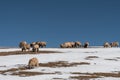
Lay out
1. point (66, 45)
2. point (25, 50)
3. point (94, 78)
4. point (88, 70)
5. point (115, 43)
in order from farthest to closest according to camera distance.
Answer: point (115, 43) → point (66, 45) → point (25, 50) → point (88, 70) → point (94, 78)

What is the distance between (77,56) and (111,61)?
26.6 feet

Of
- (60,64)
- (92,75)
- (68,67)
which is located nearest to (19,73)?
(68,67)

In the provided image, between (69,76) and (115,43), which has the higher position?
(115,43)

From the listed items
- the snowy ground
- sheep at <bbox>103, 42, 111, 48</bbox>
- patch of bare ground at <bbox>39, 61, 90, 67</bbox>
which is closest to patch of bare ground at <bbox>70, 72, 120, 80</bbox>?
the snowy ground

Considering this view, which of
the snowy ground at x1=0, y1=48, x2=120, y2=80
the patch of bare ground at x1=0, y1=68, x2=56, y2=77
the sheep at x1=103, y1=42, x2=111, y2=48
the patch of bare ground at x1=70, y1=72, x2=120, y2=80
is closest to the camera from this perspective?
the patch of bare ground at x1=70, y1=72, x2=120, y2=80

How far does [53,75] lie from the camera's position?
45.7 metres

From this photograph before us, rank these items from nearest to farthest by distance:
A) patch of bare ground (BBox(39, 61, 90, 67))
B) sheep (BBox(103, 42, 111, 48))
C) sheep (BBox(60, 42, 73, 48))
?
patch of bare ground (BBox(39, 61, 90, 67)) → sheep (BBox(60, 42, 73, 48)) → sheep (BBox(103, 42, 111, 48))

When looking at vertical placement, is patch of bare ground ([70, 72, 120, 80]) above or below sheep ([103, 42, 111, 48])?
below

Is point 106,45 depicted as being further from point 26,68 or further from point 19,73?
point 19,73

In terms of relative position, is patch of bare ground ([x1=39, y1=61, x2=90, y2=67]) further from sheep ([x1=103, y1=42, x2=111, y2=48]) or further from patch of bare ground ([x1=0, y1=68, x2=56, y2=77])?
sheep ([x1=103, y1=42, x2=111, y2=48])

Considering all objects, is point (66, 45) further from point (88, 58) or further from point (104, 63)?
point (104, 63)

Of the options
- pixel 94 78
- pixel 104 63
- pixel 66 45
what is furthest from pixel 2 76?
pixel 66 45

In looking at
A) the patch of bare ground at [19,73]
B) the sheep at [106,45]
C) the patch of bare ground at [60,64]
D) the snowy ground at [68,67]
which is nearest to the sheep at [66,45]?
the sheep at [106,45]

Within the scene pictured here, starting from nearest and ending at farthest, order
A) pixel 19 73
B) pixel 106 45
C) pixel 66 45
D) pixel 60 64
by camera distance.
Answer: pixel 19 73 < pixel 60 64 < pixel 66 45 < pixel 106 45
